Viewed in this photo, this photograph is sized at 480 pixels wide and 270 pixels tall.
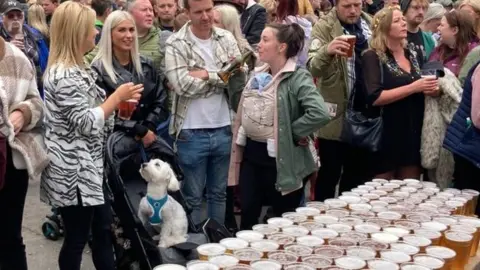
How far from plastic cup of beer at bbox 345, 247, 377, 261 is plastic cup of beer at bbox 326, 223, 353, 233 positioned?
22cm

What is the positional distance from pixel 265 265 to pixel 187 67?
7.81ft

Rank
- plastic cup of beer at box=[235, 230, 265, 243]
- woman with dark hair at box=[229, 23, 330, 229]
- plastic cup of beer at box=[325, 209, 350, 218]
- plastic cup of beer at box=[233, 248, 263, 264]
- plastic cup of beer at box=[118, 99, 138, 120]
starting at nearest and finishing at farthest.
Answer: plastic cup of beer at box=[233, 248, 263, 264] < plastic cup of beer at box=[235, 230, 265, 243] < plastic cup of beer at box=[325, 209, 350, 218] < plastic cup of beer at box=[118, 99, 138, 120] < woman with dark hair at box=[229, 23, 330, 229]

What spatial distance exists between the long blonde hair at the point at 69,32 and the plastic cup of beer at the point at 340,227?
169 centimetres

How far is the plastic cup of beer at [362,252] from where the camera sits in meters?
2.29

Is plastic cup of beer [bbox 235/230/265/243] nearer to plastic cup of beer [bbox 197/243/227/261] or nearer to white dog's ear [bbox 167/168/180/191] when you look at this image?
plastic cup of beer [bbox 197/243/227/261]

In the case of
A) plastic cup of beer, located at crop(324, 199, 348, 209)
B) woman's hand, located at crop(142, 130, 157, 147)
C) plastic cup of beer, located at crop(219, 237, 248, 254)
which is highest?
woman's hand, located at crop(142, 130, 157, 147)

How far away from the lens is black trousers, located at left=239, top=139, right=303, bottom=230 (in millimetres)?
4074

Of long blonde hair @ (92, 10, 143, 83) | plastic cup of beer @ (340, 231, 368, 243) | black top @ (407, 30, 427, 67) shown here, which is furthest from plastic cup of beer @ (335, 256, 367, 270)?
black top @ (407, 30, 427, 67)

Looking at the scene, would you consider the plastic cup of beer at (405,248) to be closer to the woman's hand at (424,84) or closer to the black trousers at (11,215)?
the black trousers at (11,215)

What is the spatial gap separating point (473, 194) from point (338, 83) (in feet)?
5.41

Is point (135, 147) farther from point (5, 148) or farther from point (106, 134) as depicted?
point (5, 148)

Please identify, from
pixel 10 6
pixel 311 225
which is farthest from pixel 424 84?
pixel 10 6

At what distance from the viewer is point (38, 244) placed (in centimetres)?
482

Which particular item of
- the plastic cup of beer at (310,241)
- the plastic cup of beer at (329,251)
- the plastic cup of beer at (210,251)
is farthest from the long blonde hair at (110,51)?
the plastic cup of beer at (329,251)
